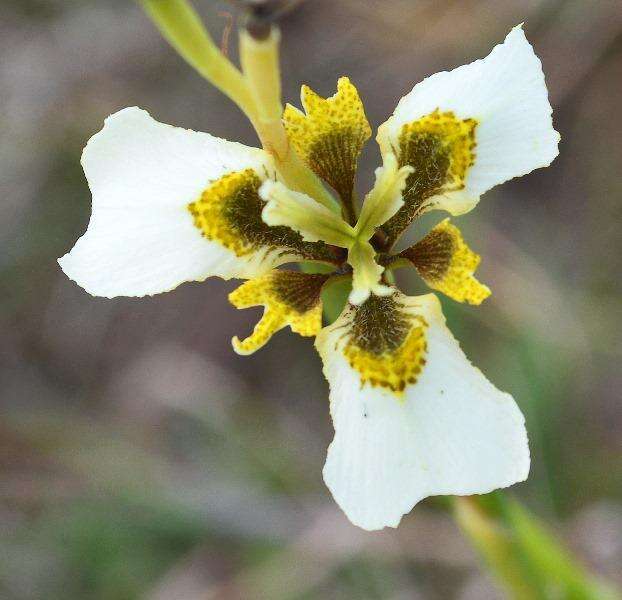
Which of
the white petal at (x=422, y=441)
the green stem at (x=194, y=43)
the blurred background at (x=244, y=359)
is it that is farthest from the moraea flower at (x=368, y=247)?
the blurred background at (x=244, y=359)

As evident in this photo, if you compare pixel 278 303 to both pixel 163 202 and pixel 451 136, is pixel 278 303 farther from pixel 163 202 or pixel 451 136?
pixel 451 136

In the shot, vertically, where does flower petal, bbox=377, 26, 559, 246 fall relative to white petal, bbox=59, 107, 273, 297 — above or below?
below

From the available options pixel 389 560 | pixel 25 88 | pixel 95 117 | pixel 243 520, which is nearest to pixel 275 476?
pixel 243 520

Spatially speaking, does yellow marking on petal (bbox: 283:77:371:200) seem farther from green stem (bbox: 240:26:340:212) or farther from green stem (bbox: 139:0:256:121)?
green stem (bbox: 139:0:256:121)

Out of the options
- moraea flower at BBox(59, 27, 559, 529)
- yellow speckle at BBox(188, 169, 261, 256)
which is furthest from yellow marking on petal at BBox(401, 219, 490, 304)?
yellow speckle at BBox(188, 169, 261, 256)

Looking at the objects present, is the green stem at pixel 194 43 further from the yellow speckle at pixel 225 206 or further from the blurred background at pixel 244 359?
the blurred background at pixel 244 359
